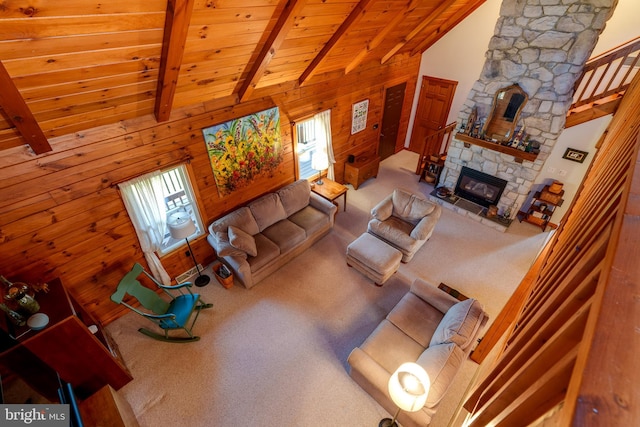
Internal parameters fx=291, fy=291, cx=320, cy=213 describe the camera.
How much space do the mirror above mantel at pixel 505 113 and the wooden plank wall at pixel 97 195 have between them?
9.84 feet

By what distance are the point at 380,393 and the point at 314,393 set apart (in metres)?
0.72

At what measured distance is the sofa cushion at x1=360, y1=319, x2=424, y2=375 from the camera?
295 cm

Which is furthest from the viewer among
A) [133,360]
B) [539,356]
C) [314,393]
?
[133,360]

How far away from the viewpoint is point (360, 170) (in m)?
6.05

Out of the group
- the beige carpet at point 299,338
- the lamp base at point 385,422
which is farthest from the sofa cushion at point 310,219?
the lamp base at point 385,422

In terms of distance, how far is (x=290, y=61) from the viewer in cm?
364

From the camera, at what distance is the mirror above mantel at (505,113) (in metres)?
4.44

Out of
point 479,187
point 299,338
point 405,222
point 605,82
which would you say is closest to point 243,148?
point 299,338

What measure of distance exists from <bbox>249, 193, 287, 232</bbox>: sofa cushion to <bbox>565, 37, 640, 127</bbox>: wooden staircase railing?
452 centimetres

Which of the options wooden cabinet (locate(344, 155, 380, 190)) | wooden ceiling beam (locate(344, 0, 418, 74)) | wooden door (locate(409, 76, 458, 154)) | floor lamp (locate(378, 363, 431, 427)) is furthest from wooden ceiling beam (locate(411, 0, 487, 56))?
floor lamp (locate(378, 363, 431, 427))

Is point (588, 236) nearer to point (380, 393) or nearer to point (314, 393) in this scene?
point (380, 393)

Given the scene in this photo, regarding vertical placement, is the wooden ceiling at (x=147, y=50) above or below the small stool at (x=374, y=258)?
above

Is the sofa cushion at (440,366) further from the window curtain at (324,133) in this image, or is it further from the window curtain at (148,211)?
the window curtain at (324,133)

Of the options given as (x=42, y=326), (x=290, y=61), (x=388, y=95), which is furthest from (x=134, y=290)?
(x=388, y=95)
